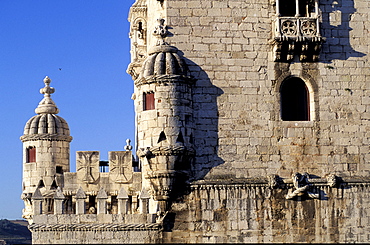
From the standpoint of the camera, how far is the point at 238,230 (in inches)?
1259

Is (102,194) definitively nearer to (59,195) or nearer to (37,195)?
(59,195)

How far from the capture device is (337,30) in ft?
110

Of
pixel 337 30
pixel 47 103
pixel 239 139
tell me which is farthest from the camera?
pixel 47 103

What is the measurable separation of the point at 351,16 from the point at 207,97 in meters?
6.17

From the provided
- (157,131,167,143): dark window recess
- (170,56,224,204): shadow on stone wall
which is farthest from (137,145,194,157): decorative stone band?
(170,56,224,204): shadow on stone wall

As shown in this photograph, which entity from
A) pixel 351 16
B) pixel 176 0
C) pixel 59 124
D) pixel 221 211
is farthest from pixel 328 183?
pixel 59 124

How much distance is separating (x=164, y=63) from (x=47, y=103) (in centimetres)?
634

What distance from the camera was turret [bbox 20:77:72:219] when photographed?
35312mm

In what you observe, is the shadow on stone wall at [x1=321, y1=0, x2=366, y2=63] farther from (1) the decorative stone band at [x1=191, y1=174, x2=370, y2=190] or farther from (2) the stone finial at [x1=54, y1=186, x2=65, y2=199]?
(2) the stone finial at [x1=54, y1=186, x2=65, y2=199]

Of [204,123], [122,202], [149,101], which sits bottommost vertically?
[122,202]

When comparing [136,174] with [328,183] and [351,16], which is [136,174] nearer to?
[328,183]

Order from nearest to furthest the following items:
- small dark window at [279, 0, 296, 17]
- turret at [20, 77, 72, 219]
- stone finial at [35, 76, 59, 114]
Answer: small dark window at [279, 0, 296, 17] < turret at [20, 77, 72, 219] < stone finial at [35, 76, 59, 114]

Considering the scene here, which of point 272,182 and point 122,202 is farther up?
point 272,182

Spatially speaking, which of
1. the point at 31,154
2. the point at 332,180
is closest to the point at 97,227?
the point at 31,154
